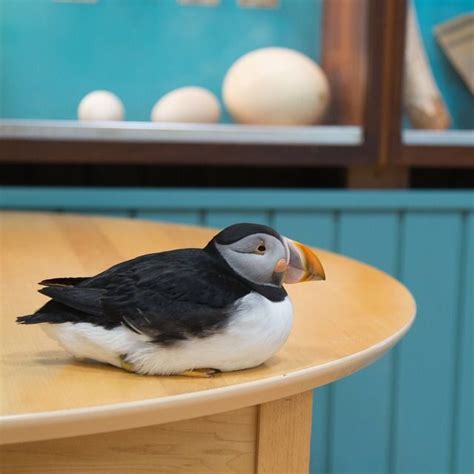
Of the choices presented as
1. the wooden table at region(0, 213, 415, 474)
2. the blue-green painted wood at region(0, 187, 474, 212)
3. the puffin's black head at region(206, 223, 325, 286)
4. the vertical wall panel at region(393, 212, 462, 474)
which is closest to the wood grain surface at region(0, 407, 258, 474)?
the wooden table at region(0, 213, 415, 474)

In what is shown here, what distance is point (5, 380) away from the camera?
0.64 metres

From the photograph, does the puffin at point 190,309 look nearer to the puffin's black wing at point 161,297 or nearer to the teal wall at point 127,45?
the puffin's black wing at point 161,297

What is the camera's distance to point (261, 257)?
667 mm

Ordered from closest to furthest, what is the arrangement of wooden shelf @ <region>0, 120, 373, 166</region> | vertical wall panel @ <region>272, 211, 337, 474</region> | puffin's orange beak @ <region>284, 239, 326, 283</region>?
puffin's orange beak @ <region>284, 239, 326, 283</region>
wooden shelf @ <region>0, 120, 373, 166</region>
vertical wall panel @ <region>272, 211, 337, 474</region>

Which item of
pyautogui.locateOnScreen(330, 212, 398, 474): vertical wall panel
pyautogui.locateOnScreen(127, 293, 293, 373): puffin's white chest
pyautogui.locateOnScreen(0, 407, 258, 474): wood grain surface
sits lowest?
pyautogui.locateOnScreen(330, 212, 398, 474): vertical wall panel

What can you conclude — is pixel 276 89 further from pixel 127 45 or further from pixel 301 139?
pixel 127 45

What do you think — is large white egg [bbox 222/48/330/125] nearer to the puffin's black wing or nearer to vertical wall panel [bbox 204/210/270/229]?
vertical wall panel [bbox 204/210/270/229]

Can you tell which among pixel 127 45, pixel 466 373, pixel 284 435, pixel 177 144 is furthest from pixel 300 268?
pixel 466 373

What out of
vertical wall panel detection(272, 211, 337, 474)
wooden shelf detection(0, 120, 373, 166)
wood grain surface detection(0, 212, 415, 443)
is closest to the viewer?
wood grain surface detection(0, 212, 415, 443)

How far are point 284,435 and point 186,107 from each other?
40.7 inches

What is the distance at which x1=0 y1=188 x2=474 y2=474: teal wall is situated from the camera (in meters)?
1.69

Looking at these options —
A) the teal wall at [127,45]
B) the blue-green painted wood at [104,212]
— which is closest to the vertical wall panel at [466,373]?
the teal wall at [127,45]

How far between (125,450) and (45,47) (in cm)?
114

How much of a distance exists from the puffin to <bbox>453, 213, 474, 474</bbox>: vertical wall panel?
3.91 feet
